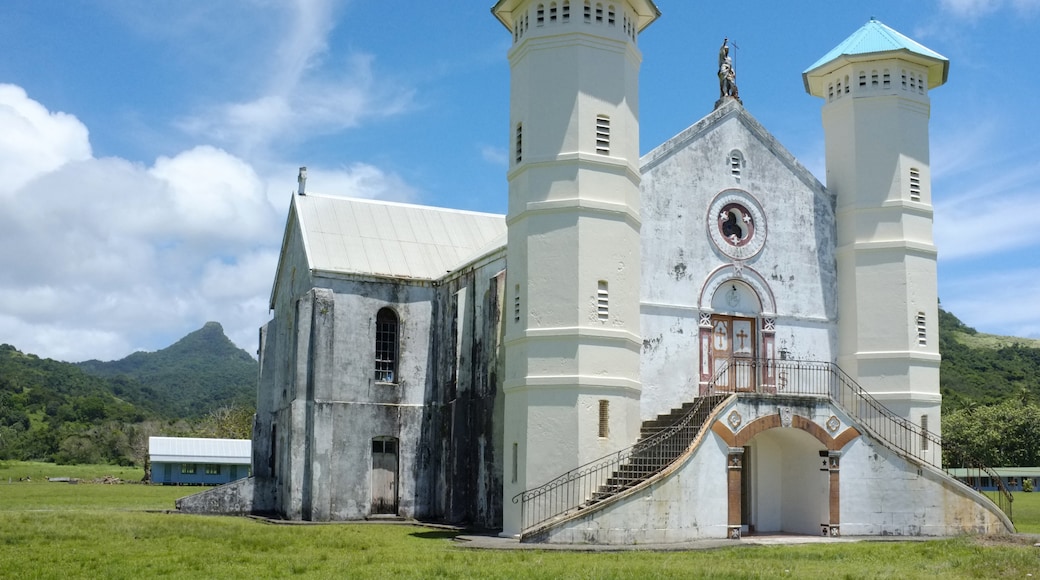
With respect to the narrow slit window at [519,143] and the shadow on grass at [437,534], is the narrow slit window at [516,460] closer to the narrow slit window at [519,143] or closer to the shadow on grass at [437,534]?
the shadow on grass at [437,534]

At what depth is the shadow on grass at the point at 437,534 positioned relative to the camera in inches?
1046

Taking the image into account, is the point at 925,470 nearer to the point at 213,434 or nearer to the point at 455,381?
the point at 455,381

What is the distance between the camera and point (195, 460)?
6819 centimetres

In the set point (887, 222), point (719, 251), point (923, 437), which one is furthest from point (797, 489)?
point (887, 222)

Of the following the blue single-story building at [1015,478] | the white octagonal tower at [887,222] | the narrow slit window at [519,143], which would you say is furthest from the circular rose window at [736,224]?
the blue single-story building at [1015,478]

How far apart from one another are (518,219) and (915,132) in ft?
39.2

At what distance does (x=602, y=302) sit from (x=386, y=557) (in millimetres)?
8733

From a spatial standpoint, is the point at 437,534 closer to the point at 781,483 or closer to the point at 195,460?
the point at 781,483

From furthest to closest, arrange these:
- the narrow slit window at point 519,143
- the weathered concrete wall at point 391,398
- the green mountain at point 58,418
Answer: the green mountain at point 58,418 < the weathered concrete wall at point 391,398 < the narrow slit window at point 519,143

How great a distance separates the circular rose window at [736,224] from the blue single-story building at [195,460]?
153 ft

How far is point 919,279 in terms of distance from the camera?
1181 inches

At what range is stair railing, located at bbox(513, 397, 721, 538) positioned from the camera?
2480 cm

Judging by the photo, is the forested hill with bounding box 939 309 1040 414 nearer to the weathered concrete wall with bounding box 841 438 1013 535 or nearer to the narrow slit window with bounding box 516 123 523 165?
the weathered concrete wall with bounding box 841 438 1013 535

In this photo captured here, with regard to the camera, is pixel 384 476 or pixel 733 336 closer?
pixel 733 336
